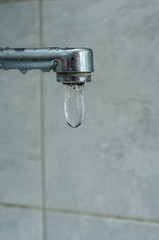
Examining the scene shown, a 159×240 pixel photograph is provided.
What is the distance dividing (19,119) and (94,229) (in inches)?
8.7

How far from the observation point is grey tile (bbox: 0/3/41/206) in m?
0.62

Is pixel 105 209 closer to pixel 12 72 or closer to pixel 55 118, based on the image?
pixel 55 118

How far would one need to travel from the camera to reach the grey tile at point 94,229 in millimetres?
589

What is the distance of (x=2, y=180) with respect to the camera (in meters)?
0.66

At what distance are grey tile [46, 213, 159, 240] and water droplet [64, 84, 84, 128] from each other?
24 centimetres

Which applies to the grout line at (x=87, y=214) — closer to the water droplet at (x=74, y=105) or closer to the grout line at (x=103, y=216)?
the grout line at (x=103, y=216)

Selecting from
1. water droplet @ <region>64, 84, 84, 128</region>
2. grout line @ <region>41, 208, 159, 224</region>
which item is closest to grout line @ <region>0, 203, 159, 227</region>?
grout line @ <region>41, 208, 159, 224</region>

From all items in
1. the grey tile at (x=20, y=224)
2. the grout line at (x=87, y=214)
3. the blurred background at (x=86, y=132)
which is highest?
the blurred background at (x=86, y=132)

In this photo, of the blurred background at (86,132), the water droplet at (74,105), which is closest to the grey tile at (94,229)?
the blurred background at (86,132)

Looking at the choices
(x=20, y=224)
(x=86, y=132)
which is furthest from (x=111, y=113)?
→ (x=20, y=224)

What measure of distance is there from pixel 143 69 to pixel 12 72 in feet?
0.72

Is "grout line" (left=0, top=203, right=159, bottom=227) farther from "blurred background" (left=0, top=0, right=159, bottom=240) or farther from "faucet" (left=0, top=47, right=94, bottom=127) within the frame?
"faucet" (left=0, top=47, right=94, bottom=127)

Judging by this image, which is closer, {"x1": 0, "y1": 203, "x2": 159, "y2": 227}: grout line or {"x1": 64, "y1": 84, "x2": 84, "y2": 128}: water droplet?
{"x1": 64, "y1": 84, "x2": 84, "y2": 128}: water droplet

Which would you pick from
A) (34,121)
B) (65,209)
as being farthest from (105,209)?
(34,121)
